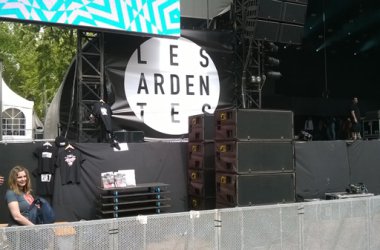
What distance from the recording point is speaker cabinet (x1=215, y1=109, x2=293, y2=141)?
682 centimetres

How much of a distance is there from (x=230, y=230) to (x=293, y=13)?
23.8 feet

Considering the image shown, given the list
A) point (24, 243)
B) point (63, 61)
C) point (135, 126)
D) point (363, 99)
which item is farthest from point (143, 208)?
point (363, 99)

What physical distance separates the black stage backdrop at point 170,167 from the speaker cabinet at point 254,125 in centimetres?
174

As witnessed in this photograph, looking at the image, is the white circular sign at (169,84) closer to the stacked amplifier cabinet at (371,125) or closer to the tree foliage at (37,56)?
the tree foliage at (37,56)

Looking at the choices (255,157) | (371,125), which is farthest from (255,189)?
(371,125)

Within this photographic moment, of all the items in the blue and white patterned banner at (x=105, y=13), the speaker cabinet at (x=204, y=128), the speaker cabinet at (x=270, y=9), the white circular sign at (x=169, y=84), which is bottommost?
the speaker cabinet at (x=204, y=128)

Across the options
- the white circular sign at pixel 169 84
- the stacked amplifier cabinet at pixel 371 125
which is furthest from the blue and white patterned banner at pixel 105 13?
the stacked amplifier cabinet at pixel 371 125

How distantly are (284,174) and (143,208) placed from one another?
2636mm

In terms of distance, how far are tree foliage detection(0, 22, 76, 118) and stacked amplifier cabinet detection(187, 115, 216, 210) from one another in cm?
584

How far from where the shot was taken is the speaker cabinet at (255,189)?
6734 millimetres

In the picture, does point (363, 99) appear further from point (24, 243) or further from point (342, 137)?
point (24, 243)

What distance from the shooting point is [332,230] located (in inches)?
207

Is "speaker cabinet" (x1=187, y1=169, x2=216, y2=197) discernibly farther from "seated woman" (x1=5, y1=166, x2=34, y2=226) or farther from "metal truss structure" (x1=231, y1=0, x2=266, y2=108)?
"seated woman" (x1=5, y1=166, x2=34, y2=226)

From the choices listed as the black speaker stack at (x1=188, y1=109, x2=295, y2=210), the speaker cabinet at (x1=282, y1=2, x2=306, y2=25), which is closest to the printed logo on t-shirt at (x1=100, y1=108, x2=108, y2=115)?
the black speaker stack at (x1=188, y1=109, x2=295, y2=210)
